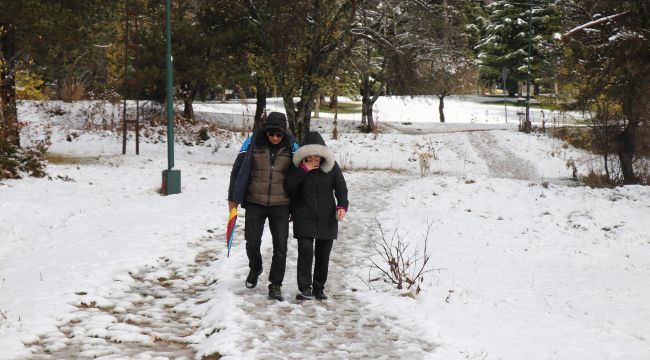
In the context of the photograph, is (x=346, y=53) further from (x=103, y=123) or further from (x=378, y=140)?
(x=103, y=123)

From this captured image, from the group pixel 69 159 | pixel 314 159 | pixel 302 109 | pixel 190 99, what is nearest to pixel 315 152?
pixel 314 159

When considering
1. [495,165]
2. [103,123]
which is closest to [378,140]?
[495,165]

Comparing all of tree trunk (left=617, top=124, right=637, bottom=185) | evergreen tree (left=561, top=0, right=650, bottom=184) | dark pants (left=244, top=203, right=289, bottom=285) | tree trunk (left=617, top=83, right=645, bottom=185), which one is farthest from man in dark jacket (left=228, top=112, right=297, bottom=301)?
tree trunk (left=617, top=124, right=637, bottom=185)

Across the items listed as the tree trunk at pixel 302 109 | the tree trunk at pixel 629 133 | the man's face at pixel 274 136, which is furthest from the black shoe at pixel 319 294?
the tree trunk at pixel 302 109

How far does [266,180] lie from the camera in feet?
21.0

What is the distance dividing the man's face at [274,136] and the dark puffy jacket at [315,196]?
9.4 inches

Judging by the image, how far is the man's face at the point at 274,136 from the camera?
6328 mm

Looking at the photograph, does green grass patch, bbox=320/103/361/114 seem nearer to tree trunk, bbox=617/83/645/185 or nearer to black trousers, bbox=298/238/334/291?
tree trunk, bbox=617/83/645/185

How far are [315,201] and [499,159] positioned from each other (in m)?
23.6

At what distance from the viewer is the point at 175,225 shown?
10469 mm

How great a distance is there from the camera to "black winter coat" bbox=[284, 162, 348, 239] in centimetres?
644

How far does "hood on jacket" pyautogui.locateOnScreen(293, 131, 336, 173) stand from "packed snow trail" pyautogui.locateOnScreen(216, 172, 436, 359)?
157 cm

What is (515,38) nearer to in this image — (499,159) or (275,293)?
(499,159)

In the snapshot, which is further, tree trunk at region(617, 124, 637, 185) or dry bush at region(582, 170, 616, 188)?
dry bush at region(582, 170, 616, 188)
